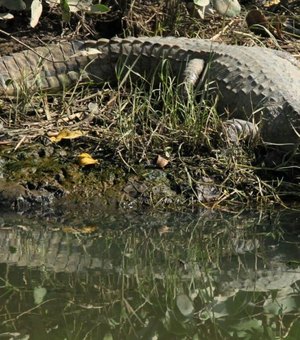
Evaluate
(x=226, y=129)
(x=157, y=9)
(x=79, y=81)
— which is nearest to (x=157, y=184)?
(x=226, y=129)

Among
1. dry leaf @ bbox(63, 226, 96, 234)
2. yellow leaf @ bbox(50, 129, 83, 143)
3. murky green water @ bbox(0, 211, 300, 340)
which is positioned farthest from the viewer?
yellow leaf @ bbox(50, 129, 83, 143)

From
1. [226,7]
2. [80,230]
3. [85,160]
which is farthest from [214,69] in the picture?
[80,230]

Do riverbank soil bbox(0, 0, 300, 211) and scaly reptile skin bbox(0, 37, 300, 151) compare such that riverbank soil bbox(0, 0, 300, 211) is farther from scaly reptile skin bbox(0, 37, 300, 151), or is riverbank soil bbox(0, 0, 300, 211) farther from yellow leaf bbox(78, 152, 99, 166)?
scaly reptile skin bbox(0, 37, 300, 151)

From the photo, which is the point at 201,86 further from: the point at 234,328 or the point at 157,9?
the point at 234,328

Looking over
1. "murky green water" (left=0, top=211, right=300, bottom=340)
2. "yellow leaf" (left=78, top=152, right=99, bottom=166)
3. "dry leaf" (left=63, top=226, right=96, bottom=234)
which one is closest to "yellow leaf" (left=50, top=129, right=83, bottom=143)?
"yellow leaf" (left=78, top=152, right=99, bottom=166)

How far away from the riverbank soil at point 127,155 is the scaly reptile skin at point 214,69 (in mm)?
181

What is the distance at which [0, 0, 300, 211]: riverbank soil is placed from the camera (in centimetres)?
489

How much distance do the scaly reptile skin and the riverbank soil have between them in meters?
0.18

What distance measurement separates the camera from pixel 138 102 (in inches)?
222

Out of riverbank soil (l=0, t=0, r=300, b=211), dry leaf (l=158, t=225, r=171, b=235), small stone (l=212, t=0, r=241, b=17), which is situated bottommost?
riverbank soil (l=0, t=0, r=300, b=211)

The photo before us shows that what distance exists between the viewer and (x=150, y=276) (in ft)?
11.4

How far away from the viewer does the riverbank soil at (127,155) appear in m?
4.89

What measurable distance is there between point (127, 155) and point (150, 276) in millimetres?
1765

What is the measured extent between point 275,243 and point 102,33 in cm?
328
